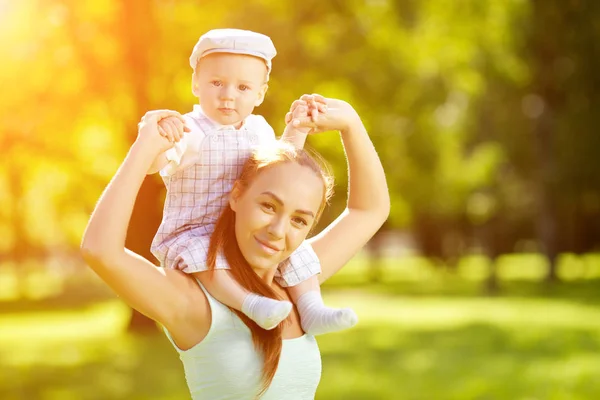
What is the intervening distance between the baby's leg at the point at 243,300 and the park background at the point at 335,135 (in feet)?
36.0

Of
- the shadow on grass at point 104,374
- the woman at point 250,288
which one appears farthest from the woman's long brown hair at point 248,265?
the shadow on grass at point 104,374

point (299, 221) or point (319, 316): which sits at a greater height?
point (299, 221)

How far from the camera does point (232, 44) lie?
2.57 m

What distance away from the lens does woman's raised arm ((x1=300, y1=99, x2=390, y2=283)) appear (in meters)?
2.90

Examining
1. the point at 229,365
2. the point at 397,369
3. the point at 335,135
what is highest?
the point at 335,135

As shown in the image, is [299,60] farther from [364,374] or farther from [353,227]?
[353,227]

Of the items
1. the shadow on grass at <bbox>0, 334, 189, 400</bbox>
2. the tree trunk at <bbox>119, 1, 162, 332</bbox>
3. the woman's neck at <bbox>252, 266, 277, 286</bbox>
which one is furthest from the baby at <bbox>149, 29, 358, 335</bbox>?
the tree trunk at <bbox>119, 1, 162, 332</bbox>

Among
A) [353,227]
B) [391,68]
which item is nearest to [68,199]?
[391,68]

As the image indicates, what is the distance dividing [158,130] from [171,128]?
0.03 meters

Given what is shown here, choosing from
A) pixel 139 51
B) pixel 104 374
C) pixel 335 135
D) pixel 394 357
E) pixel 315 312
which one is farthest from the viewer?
pixel 335 135

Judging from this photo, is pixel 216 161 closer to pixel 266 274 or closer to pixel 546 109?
pixel 266 274

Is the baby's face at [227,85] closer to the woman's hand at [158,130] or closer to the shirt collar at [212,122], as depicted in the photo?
the shirt collar at [212,122]

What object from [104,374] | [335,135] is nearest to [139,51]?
[335,135]

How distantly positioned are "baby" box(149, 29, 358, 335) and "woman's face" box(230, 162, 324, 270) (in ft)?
0.28
